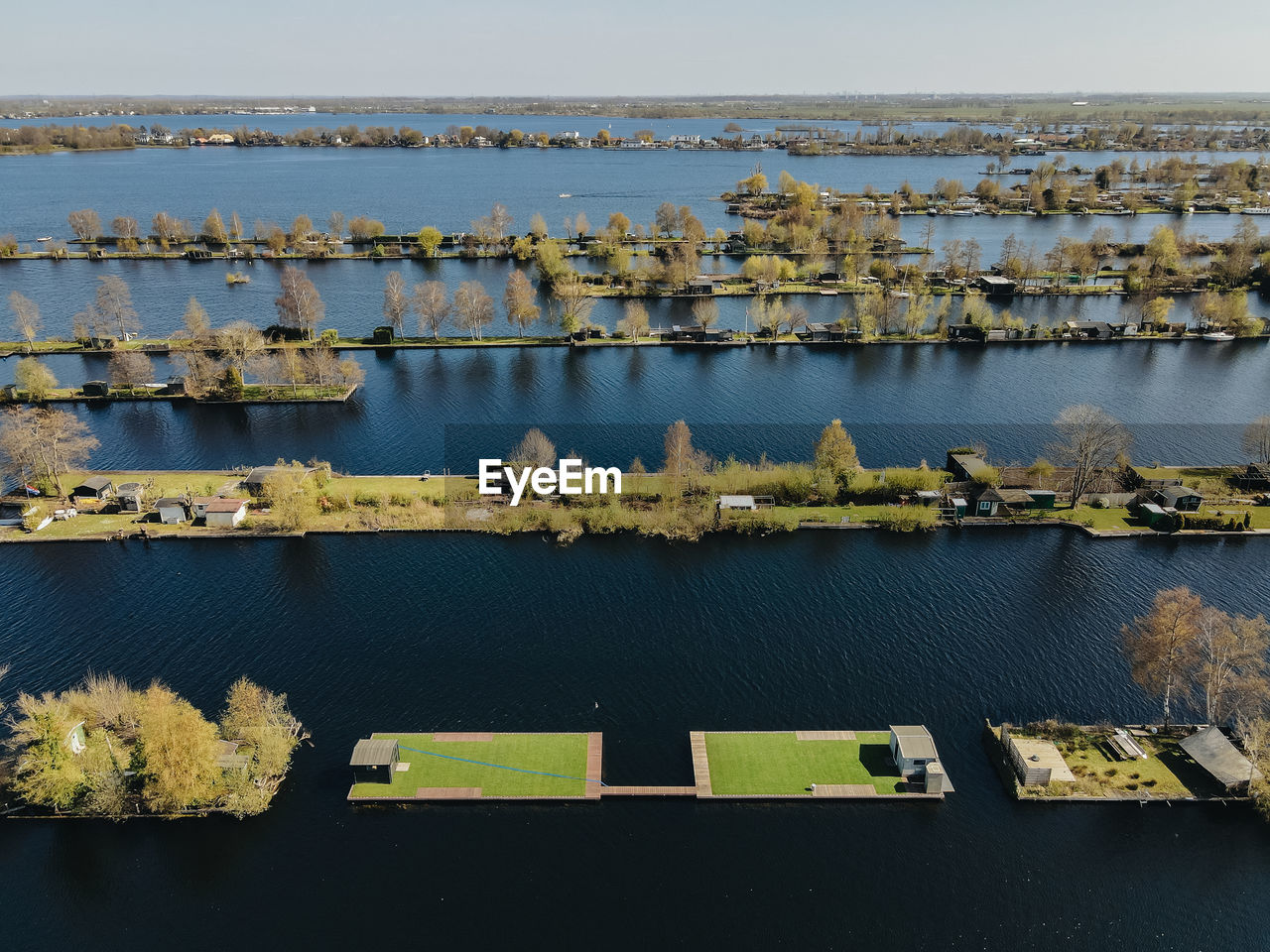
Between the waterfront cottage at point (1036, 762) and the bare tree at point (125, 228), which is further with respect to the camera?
the bare tree at point (125, 228)

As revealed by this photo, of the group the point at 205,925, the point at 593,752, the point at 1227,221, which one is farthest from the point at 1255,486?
the point at 1227,221

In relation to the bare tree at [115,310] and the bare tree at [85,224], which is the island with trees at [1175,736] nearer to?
the bare tree at [115,310]

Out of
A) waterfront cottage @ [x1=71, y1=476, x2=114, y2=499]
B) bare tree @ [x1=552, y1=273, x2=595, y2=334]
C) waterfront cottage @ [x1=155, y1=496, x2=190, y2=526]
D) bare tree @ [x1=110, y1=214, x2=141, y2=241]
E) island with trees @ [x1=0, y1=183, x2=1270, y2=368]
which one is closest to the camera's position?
waterfront cottage @ [x1=155, y1=496, x2=190, y2=526]

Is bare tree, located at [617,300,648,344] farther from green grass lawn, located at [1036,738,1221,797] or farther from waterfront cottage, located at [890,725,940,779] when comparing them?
green grass lawn, located at [1036,738,1221,797]

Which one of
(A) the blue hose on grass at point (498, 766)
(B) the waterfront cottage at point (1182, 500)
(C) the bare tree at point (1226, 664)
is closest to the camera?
(A) the blue hose on grass at point (498, 766)

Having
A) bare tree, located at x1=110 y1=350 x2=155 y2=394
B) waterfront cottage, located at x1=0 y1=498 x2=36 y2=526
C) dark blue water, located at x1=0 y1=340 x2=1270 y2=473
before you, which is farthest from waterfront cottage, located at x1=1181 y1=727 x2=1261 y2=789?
bare tree, located at x1=110 y1=350 x2=155 y2=394

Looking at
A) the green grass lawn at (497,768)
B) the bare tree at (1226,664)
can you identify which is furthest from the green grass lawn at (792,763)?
the bare tree at (1226,664)

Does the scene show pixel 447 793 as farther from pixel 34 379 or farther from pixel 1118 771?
pixel 34 379
